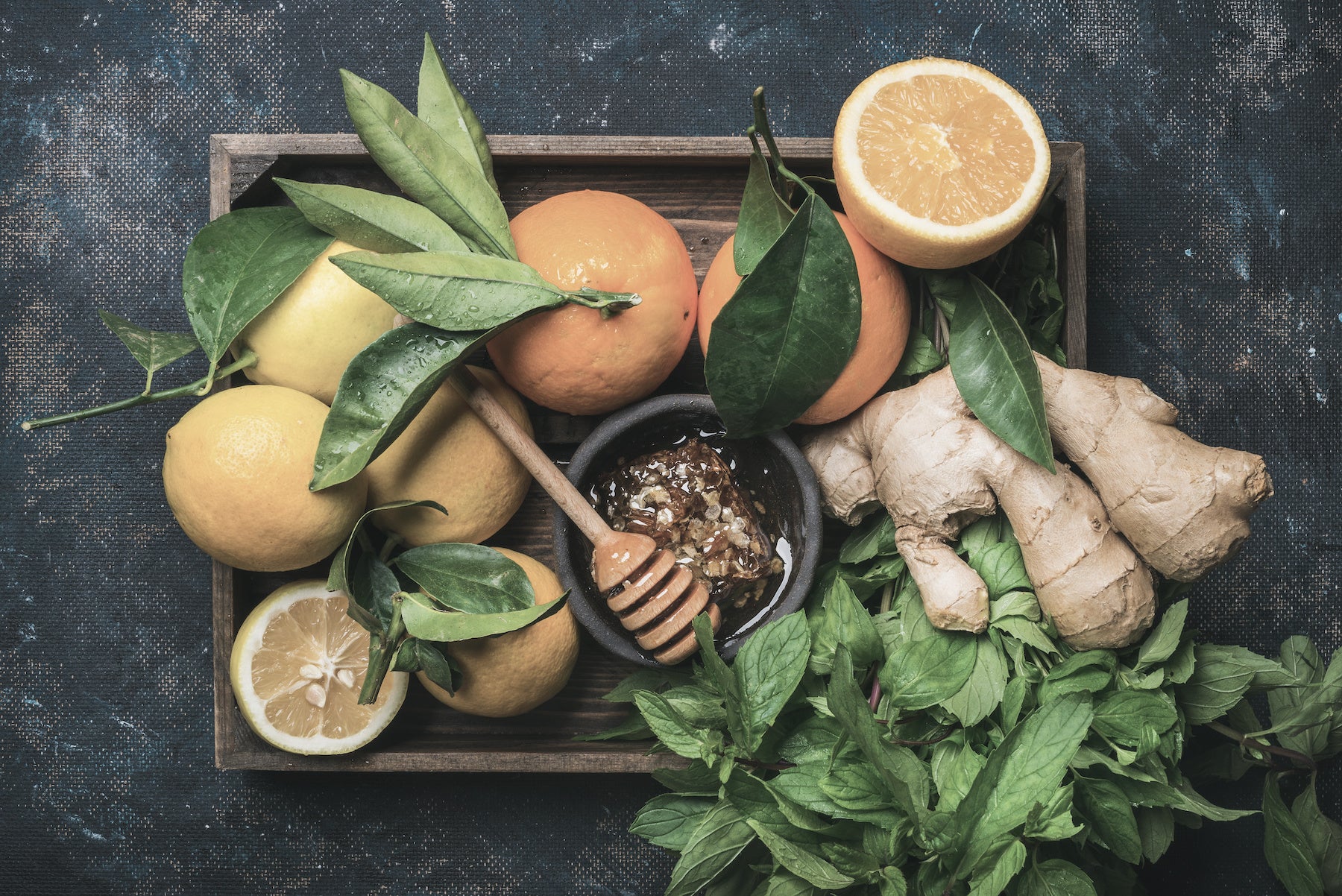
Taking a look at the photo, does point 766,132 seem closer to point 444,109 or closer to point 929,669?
point 444,109

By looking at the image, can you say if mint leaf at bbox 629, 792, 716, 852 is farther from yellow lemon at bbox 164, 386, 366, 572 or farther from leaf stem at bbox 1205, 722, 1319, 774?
leaf stem at bbox 1205, 722, 1319, 774

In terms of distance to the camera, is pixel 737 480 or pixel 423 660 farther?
pixel 737 480

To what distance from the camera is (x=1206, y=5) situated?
983 mm

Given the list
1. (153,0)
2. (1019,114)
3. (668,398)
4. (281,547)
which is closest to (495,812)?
(281,547)

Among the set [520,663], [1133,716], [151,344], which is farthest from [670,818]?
[151,344]

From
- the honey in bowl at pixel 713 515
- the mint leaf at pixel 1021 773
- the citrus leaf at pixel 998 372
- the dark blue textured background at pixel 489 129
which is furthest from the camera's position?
the dark blue textured background at pixel 489 129

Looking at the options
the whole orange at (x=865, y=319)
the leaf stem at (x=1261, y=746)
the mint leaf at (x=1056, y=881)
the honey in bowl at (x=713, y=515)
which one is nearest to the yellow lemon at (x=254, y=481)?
the honey in bowl at (x=713, y=515)

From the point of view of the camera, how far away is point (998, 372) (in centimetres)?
76

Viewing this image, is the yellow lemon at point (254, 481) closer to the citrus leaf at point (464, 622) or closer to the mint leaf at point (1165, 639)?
the citrus leaf at point (464, 622)

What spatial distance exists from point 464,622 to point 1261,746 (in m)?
0.76

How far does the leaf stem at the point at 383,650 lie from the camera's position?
0.75m

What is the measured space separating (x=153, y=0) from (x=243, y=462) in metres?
0.62

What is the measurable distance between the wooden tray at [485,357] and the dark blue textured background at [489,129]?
116mm

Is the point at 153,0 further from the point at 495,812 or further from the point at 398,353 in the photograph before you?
the point at 495,812
